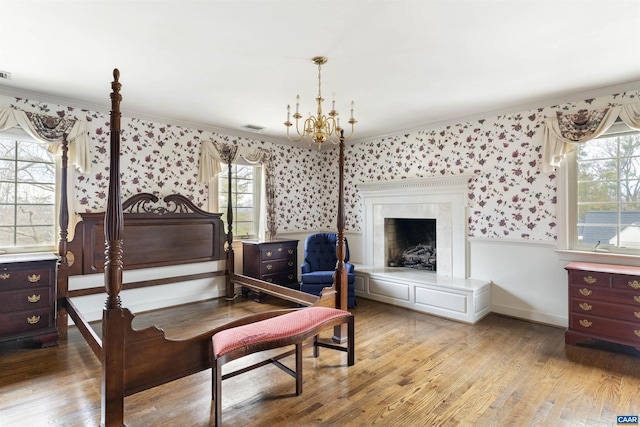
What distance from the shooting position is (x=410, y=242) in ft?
18.7

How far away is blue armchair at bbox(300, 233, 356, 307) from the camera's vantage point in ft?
14.8

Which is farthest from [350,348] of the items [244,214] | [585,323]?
[244,214]

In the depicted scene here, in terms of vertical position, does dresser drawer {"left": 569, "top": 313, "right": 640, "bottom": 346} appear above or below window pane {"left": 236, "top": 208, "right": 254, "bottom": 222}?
below

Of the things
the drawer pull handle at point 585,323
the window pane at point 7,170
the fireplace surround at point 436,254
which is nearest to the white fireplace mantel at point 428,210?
the fireplace surround at point 436,254

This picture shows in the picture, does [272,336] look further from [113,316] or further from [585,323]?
[585,323]

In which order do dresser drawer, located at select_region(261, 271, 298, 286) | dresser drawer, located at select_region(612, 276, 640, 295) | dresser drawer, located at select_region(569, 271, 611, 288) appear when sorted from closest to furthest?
dresser drawer, located at select_region(612, 276, 640, 295)
dresser drawer, located at select_region(569, 271, 611, 288)
dresser drawer, located at select_region(261, 271, 298, 286)

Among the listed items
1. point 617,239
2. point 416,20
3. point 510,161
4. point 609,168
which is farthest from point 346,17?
point 617,239

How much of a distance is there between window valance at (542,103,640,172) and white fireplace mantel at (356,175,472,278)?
925 mm

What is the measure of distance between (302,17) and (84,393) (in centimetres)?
301

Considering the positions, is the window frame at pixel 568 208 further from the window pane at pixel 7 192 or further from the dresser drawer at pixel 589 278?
the window pane at pixel 7 192

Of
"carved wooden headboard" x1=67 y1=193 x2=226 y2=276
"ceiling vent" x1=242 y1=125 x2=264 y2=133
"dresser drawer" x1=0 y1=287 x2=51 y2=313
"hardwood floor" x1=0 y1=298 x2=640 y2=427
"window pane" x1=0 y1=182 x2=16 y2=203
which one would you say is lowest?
"hardwood floor" x1=0 y1=298 x2=640 y2=427

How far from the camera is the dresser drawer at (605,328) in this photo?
301 centimetres

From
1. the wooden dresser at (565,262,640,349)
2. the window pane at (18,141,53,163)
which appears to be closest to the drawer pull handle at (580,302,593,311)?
the wooden dresser at (565,262,640,349)

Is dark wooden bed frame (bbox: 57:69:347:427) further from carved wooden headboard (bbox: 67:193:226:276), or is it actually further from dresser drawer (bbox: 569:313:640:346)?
dresser drawer (bbox: 569:313:640:346)
